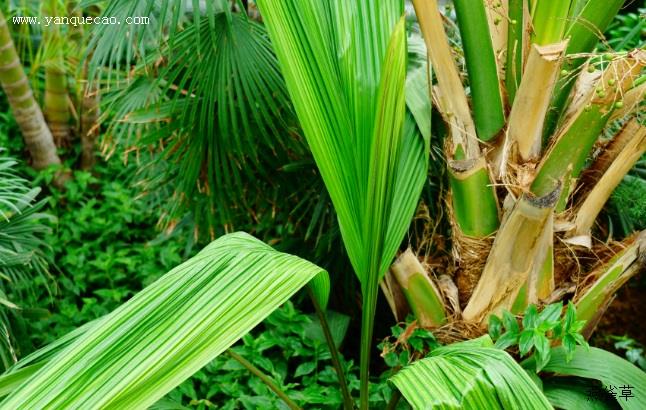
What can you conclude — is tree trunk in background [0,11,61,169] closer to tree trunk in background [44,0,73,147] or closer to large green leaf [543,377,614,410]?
tree trunk in background [44,0,73,147]

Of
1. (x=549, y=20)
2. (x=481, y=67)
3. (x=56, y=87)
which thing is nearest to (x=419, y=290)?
(x=481, y=67)

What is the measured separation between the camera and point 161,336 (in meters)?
0.79

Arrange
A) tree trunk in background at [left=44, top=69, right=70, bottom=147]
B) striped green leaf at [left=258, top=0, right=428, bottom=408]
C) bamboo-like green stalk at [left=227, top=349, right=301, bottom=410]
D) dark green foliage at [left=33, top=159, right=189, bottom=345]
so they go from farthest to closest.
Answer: tree trunk in background at [left=44, top=69, right=70, bottom=147] < dark green foliage at [left=33, top=159, right=189, bottom=345] < bamboo-like green stalk at [left=227, top=349, right=301, bottom=410] < striped green leaf at [left=258, top=0, right=428, bottom=408]

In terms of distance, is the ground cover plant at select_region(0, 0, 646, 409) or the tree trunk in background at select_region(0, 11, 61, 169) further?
the tree trunk in background at select_region(0, 11, 61, 169)

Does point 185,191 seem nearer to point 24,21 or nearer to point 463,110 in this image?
point 463,110

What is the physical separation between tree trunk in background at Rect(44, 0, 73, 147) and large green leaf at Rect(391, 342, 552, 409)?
1.87m

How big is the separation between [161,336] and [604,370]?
85 centimetres

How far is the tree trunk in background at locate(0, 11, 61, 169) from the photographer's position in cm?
211

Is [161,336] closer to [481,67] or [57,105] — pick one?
[481,67]

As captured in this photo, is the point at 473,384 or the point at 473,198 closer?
the point at 473,384

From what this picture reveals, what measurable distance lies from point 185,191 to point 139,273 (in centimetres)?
53

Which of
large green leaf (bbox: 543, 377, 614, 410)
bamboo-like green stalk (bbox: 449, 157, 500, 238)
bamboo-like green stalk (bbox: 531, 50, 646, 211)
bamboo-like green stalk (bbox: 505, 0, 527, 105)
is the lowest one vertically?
large green leaf (bbox: 543, 377, 614, 410)

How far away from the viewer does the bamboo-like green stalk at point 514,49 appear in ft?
4.08

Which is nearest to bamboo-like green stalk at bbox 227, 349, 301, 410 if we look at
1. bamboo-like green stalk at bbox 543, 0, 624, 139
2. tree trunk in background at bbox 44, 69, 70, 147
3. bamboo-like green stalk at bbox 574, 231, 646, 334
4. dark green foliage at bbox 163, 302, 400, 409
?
dark green foliage at bbox 163, 302, 400, 409
